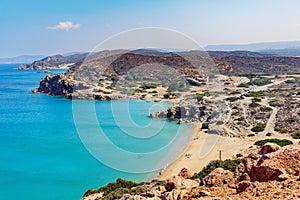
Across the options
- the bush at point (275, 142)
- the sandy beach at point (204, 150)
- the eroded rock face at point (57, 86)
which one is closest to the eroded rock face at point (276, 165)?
the sandy beach at point (204, 150)

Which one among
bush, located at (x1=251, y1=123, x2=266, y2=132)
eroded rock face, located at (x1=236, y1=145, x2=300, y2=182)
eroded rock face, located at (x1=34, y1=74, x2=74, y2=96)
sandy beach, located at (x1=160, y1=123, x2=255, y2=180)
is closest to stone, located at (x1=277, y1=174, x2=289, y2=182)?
eroded rock face, located at (x1=236, y1=145, x2=300, y2=182)

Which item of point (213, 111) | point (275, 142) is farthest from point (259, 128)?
point (213, 111)

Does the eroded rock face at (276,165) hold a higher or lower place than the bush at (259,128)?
higher

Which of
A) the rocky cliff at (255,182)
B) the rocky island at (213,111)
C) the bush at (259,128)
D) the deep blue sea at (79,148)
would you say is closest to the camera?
the rocky cliff at (255,182)

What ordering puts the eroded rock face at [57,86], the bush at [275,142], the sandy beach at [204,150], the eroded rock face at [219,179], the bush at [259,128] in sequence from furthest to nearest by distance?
1. the eroded rock face at [57,86]
2. the bush at [259,128]
3. the bush at [275,142]
4. the sandy beach at [204,150]
5. the eroded rock face at [219,179]

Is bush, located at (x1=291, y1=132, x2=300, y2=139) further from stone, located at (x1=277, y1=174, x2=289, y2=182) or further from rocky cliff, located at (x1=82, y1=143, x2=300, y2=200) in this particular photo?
stone, located at (x1=277, y1=174, x2=289, y2=182)

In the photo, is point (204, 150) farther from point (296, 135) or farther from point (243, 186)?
point (243, 186)

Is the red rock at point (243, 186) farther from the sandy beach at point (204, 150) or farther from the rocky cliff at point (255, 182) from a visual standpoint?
the sandy beach at point (204, 150)

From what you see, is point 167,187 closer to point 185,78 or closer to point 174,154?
point 174,154
